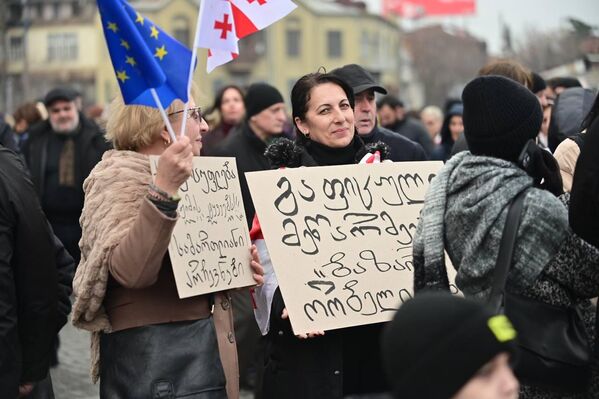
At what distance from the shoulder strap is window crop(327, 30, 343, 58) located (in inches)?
3767

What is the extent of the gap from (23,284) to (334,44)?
95813 mm

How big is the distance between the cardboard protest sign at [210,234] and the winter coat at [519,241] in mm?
1115

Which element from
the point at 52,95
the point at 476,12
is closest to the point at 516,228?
the point at 52,95

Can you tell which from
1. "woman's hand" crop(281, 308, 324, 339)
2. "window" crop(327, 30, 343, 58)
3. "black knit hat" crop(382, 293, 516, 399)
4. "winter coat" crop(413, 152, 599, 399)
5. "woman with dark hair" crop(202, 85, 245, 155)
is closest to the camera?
"black knit hat" crop(382, 293, 516, 399)

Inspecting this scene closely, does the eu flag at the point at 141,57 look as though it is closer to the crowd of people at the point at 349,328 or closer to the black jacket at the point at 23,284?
the crowd of people at the point at 349,328

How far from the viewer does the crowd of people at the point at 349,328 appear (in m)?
2.82

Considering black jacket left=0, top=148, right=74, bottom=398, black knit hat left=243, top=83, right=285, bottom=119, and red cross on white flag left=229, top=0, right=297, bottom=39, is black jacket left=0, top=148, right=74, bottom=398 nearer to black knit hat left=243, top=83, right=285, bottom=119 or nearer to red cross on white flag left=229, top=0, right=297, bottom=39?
red cross on white flag left=229, top=0, right=297, bottom=39

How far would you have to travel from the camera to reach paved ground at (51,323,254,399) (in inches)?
333


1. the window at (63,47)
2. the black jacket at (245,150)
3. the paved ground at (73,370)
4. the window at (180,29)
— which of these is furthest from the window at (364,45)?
the black jacket at (245,150)

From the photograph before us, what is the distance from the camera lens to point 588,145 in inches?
148

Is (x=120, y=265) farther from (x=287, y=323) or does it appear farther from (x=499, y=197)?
(x=499, y=197)

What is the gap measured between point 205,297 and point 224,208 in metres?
0.44

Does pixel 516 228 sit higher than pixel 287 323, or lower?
higher

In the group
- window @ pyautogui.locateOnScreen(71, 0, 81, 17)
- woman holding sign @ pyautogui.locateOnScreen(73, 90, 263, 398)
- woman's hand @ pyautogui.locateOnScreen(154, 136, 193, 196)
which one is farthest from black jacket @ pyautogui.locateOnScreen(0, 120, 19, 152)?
window @ pyautogui.locateOnScreen(71, 0, 81, 17)
